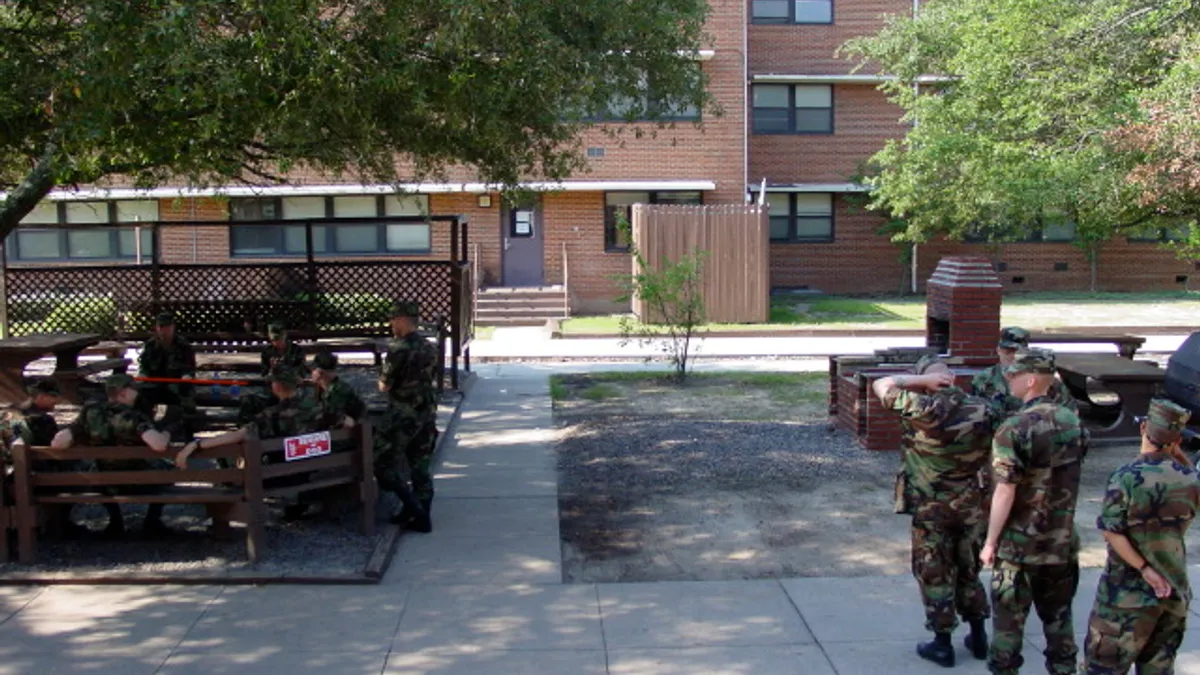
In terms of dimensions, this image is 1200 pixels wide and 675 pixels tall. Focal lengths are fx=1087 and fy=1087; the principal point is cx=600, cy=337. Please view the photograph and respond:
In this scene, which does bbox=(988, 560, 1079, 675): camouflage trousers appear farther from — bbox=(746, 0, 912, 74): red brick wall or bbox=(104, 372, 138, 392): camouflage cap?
bbox=(746, 0, 912, 74): red brick wall

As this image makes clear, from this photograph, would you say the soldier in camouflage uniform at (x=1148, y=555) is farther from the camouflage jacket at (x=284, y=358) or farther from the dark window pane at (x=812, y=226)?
the dark window pane at (x=812, y=226)

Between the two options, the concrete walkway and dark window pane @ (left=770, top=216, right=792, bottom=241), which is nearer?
the concrete walkway

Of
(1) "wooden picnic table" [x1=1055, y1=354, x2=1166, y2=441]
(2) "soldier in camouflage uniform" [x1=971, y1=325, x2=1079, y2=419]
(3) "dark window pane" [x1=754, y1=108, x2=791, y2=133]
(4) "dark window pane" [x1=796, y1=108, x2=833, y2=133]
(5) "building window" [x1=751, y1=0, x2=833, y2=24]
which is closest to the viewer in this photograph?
(2) "soldier in camouflage uniform" [x1=971, y1=325, x2=1079, y2=419]

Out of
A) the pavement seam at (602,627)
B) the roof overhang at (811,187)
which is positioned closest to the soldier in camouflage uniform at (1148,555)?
the pavement seam at (602,627)

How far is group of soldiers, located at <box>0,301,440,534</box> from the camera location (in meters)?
7.05

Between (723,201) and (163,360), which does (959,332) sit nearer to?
(163,360)

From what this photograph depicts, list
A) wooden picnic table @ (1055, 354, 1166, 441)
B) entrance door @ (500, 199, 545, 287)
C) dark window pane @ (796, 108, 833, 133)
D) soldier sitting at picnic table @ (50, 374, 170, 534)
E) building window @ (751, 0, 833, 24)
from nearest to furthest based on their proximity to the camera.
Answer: soldier sitting at picnic table @ (50, 374, 170, 534) → wooden picnic table @ (1055, 354, 1166, 441) → entrance door @ (500, 199, 545, 287) → building window @ (751, 0, 833, 24) → dark window pane @ (796, 108, 833, 133)

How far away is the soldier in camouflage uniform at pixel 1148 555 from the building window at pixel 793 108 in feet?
83.8

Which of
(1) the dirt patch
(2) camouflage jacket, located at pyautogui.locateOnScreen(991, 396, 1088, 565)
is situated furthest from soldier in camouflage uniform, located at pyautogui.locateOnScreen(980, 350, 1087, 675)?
(1) the dirt patch

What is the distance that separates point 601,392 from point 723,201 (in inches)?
533

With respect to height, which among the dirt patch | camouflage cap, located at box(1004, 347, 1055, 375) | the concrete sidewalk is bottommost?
the dirt patch

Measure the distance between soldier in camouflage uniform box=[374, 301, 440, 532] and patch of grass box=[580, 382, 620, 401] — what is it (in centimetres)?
606

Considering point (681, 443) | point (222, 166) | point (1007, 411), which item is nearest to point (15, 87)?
point (222, 166)

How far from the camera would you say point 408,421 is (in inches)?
310
